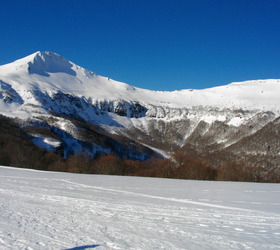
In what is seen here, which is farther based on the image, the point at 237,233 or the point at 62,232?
the point at 237,233

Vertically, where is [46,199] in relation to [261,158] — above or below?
below

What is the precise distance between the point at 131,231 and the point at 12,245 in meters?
3.23

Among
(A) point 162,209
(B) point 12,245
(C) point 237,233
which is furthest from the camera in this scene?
A: (A) point 162,209

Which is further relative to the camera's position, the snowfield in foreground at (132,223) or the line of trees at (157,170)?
the line of trees at (157,170)

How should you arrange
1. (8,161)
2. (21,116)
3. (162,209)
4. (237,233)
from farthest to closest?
1. (21,116)
2. (8,161)
3. (162,209)
4. (237,233)

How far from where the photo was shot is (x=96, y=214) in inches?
436

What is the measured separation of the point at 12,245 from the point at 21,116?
177 meters

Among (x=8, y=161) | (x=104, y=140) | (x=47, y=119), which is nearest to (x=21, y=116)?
(x=47, y=119)

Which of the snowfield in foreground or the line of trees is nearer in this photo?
the snowfield in foreground

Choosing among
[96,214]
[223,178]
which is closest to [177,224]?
[96,214]

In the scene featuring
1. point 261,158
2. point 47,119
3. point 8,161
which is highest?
point 47,119

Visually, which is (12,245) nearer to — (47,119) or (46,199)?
(46,199)

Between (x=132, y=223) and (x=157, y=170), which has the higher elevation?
(x=157, y=170)

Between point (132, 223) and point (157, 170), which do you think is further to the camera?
point (157, 170)
